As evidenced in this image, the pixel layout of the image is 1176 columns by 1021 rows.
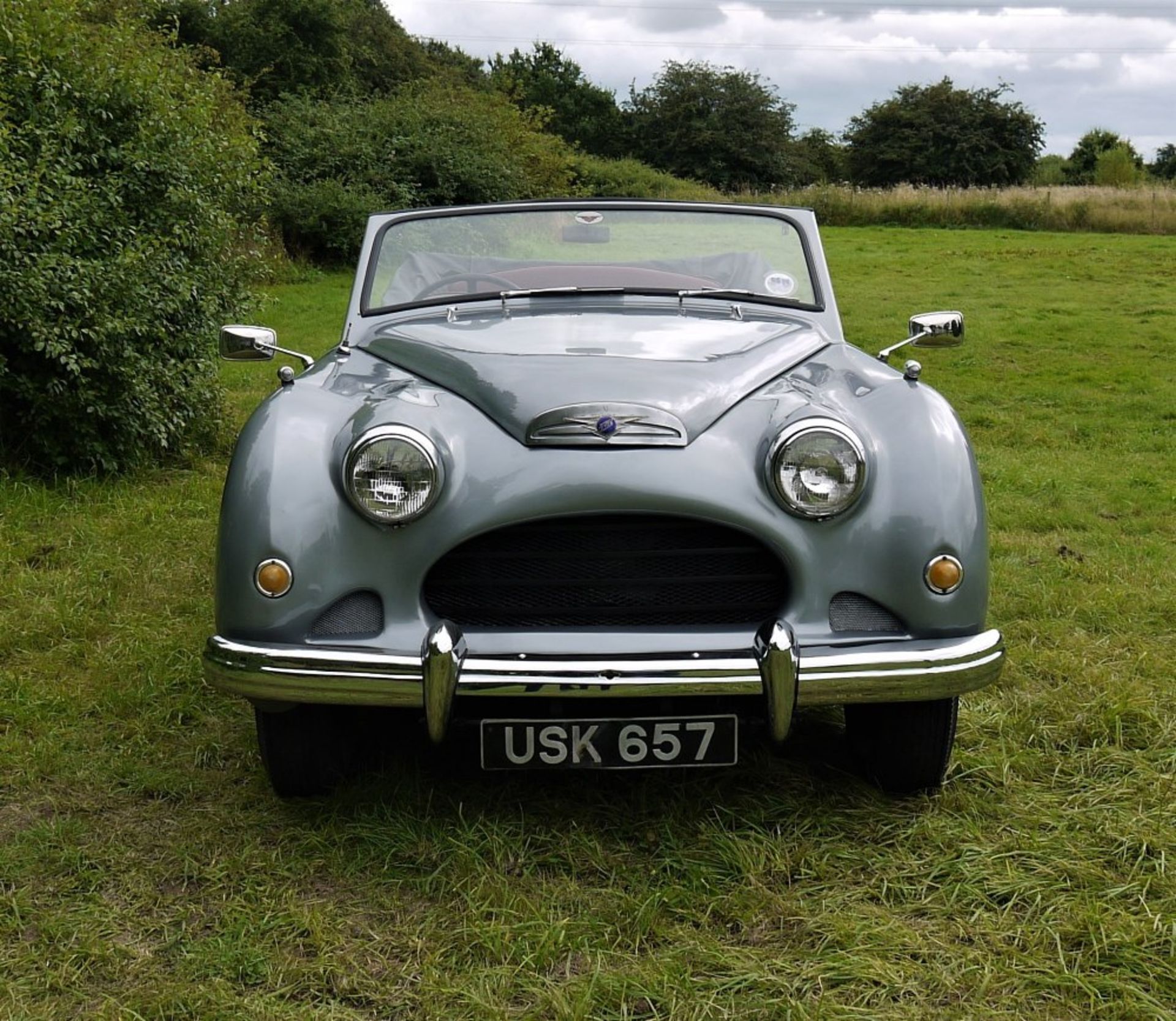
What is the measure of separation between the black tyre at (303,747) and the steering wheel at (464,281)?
1.51 metres

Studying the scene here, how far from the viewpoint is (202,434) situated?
636 centimetres

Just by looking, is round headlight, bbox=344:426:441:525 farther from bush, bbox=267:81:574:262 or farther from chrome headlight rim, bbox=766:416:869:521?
bush, bbox=267:81:574:262

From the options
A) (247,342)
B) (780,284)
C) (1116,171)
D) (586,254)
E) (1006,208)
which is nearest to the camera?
(247,342)

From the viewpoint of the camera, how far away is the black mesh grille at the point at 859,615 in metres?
2.27

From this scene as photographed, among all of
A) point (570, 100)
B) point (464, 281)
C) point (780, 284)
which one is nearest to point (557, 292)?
point (464, 281)

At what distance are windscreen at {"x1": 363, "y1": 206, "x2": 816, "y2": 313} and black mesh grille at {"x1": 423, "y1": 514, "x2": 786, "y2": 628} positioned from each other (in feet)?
4.59

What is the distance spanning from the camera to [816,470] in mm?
2258

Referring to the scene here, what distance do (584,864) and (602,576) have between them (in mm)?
627

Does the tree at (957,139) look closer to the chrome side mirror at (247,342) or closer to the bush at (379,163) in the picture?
the bush at (379,163)

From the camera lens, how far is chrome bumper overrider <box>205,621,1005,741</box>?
213 centimetres

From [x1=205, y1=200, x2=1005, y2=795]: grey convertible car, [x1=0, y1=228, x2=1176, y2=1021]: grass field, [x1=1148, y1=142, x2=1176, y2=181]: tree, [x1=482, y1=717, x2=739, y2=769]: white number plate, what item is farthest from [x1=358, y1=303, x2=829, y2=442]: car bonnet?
[x1=1148, y1=142, x2=1176, y2=181]: tree

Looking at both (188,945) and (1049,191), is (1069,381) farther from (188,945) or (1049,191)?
(1049,191)

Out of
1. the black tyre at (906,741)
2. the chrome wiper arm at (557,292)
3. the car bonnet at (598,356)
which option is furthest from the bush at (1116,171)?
the black tyre at (906,741)

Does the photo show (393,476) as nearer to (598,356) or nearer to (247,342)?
(598,356)
